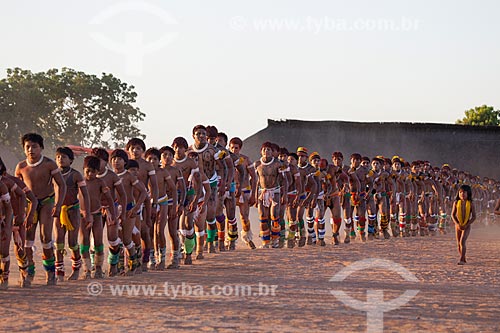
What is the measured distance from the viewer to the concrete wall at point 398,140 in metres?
47.9

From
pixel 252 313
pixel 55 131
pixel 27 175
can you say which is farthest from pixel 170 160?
pixel 55 131

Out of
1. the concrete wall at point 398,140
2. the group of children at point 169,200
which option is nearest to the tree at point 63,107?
the concrete wall at point 398,140

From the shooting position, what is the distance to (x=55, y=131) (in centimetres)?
5316

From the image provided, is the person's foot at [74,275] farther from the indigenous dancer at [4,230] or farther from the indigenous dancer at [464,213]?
the indigenous dancer at [464,213]

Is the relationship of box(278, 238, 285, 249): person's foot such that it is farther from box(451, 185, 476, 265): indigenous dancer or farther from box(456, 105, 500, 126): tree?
box(456, 105, 500, 126): tree

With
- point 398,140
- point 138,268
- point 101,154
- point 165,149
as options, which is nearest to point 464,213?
point 165,149

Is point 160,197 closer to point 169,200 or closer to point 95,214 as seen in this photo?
point 169,200

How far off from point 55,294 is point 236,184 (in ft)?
22.9

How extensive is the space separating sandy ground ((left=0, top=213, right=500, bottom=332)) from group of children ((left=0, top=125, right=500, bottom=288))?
0.47 metres

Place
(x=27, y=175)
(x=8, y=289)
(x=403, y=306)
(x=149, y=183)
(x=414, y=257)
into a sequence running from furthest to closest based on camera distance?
1. (x=414, y=257)
2. (x=149, y=183)
3. (x=27, y=175)
4. (x=8, y=289)
5. (x=403, y=306)

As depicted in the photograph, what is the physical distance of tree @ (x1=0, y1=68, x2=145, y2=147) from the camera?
169 feet

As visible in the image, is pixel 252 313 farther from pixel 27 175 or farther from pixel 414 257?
pixel 414 257

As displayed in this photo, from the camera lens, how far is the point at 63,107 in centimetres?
5356

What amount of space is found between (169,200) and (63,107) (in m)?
42.8
